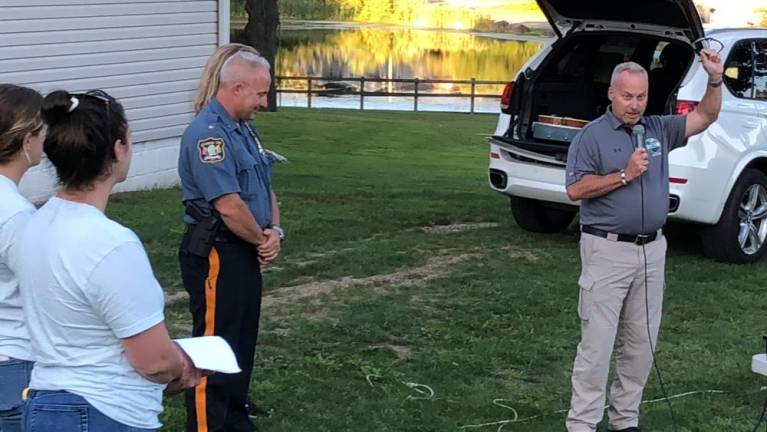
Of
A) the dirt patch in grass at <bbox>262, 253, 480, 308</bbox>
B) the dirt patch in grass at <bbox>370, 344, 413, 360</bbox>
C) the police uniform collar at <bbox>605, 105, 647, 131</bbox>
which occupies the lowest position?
the dirt patch in grass at <bbox>262, 253, 480, 308</bbox>

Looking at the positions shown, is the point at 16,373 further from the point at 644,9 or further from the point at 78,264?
the point at 644,9

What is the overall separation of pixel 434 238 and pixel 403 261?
975 millimetres

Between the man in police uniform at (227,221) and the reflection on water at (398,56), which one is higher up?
the man in police uniform at (227,221)

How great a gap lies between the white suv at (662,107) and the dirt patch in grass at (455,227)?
785 millimetres

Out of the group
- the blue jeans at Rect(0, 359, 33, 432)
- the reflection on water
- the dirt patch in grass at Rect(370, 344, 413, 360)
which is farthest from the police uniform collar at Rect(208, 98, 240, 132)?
the reflection on water

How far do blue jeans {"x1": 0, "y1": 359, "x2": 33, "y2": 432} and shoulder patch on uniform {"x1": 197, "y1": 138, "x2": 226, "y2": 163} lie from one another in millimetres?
1168

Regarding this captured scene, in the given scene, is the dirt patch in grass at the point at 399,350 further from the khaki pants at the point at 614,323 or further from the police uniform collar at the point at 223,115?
the police uniform collar at the point at 223,115

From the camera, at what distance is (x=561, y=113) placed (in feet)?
27.5

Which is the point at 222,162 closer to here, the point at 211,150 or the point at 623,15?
the point at 211,150

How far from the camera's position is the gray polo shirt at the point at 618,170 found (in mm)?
4449

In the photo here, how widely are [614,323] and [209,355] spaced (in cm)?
226

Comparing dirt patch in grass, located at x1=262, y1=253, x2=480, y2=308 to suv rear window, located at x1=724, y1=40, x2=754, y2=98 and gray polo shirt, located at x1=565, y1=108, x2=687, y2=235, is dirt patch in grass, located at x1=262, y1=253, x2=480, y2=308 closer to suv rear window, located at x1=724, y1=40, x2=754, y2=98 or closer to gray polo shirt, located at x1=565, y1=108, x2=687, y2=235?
suv rear window, located at x1=724, y1=40, x2=754, y2=98

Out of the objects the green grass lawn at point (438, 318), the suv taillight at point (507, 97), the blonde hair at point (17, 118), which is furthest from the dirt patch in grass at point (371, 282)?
the blonde hair at point (17, 118)

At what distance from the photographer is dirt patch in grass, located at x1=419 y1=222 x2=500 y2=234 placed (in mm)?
9148
